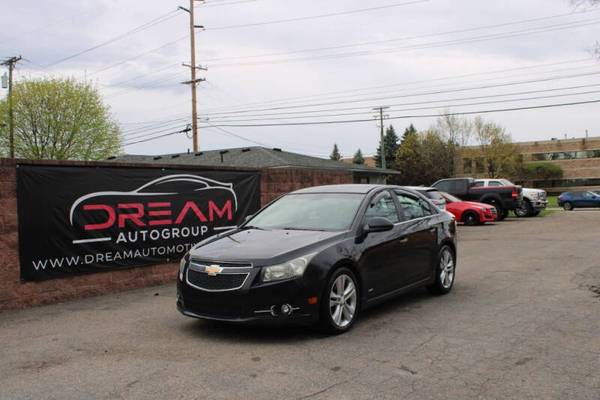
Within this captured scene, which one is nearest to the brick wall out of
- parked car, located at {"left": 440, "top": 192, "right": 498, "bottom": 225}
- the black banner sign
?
the black banner sign

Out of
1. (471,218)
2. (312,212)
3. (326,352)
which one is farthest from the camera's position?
(471,218)

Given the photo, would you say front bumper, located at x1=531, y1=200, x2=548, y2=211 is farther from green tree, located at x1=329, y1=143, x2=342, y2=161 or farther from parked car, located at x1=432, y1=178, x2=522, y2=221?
green tree, located at x1=329, y1=143, x2=342, y2=161

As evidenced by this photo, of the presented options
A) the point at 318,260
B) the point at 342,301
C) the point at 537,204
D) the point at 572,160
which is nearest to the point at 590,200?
the point at 537,204

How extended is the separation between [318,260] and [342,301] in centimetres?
57

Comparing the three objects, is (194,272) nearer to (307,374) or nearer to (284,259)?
(284,259)

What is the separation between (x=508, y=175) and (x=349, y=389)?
68.8m

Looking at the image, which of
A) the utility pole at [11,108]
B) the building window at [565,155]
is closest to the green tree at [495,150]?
the building window at [565,155]

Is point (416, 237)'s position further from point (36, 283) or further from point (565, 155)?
point (565, 155)

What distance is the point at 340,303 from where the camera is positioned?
18.7ft

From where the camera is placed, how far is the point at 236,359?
Answer: 4.88 meters

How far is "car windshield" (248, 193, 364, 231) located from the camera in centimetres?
637

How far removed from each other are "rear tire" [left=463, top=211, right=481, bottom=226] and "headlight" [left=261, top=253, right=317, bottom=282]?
18568mm

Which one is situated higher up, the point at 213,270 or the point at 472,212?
the point at 213,270

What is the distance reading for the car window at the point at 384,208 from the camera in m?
6.67
